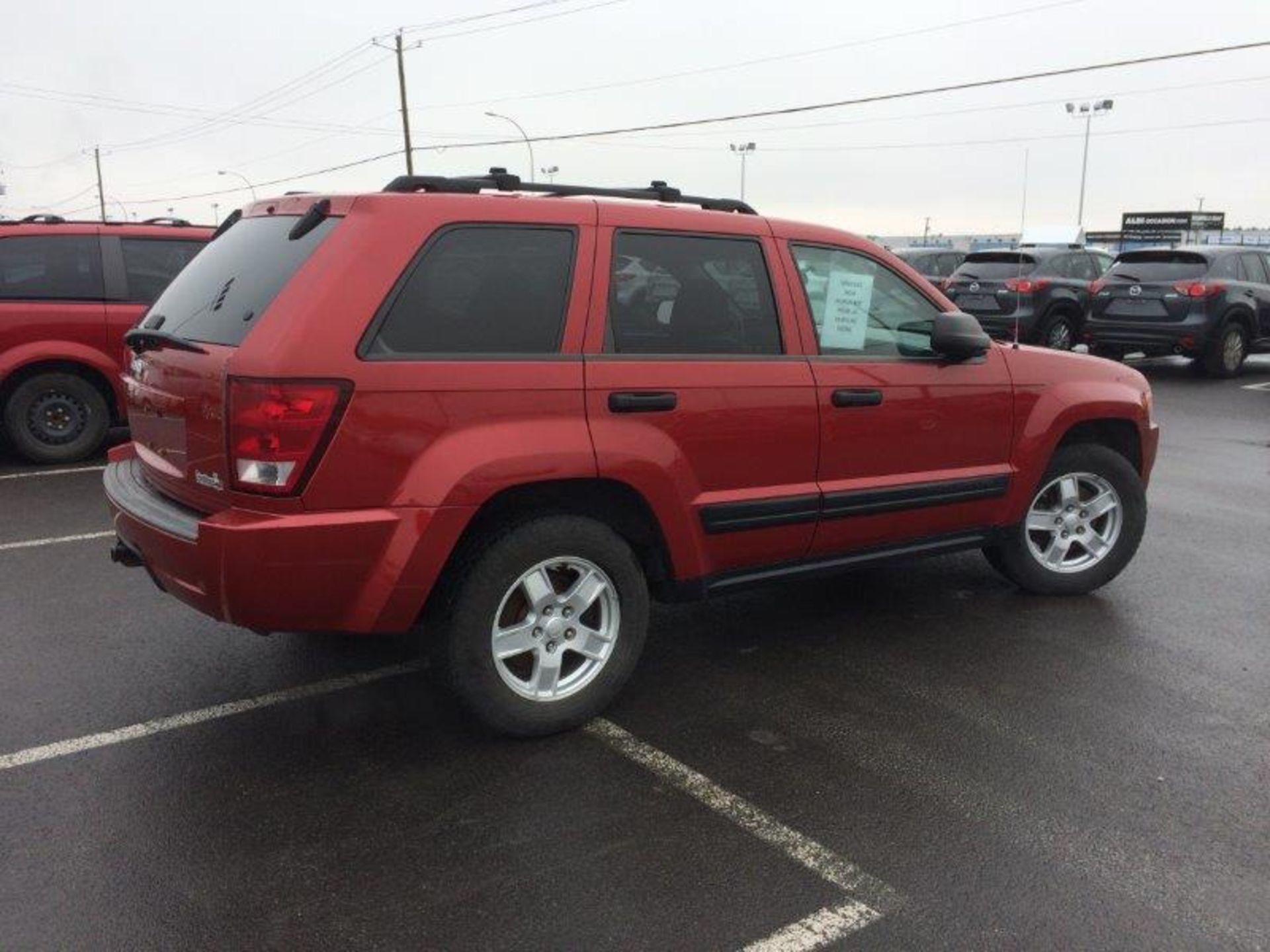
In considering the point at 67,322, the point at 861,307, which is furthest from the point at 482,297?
the point at 67,322

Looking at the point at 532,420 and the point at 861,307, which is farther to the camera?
the point at 861,307

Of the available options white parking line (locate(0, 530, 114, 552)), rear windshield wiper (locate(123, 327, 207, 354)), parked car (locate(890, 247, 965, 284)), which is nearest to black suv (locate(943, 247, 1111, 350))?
parked car (locate(890, 247, 965, 284))

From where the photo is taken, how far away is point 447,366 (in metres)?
3.16

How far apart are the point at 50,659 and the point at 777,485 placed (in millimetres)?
3044

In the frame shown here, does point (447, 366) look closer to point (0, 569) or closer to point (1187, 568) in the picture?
point (0, 569)

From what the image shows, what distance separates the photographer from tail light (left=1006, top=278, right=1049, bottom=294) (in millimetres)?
14570

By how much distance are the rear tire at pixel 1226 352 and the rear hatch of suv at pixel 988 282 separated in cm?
264

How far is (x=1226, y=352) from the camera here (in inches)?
552

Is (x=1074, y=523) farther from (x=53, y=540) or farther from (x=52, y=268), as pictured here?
(x=52, y=268)

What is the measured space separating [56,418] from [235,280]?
569 cm

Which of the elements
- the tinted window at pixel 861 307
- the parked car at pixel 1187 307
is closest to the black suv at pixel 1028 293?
the parked car at pixel 1187 307

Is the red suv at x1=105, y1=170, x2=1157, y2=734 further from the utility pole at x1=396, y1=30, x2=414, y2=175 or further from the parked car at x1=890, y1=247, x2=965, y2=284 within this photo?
the utility pole at x1=396, y1=30, x2=414, y2=175

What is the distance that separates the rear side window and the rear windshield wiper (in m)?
0.68

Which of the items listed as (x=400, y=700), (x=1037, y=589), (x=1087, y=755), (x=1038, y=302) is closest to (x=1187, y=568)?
(x=1037, y=589)
